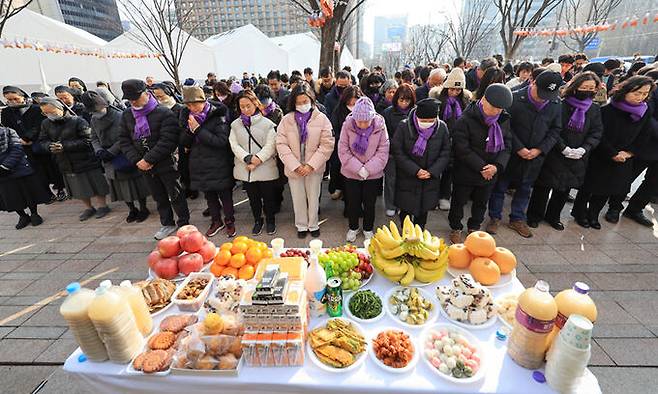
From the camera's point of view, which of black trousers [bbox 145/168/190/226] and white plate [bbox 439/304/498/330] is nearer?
white plate [bbox 439/304/498/330]

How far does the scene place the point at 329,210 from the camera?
527 cm

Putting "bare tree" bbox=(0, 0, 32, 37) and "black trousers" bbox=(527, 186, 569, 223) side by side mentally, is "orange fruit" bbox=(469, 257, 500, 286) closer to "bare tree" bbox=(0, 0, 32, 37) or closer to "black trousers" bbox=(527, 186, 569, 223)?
"black trousers" bbox=(527, 186, 569, 223)

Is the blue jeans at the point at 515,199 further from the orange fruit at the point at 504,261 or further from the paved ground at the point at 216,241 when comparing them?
the orange fruit at the point at 504,261

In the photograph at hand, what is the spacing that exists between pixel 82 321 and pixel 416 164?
10.6 ft

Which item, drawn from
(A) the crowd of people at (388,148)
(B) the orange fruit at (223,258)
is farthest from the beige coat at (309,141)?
(B) the orange fruit at (223,258)

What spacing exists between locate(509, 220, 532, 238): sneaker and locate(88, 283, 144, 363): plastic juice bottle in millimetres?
4569

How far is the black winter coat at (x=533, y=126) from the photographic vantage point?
3.70 metres

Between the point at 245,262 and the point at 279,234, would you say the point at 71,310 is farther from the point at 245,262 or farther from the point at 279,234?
the point at 279,234

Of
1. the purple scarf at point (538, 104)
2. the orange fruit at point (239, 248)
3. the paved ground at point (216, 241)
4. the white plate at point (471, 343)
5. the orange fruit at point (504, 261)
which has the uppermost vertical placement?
the purple scarf at point (538, 104)

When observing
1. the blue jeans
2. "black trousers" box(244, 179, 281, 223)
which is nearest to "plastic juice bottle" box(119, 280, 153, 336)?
"black trousers" box(244, 179, 281, 223)

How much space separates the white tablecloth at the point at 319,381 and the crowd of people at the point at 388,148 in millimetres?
2361

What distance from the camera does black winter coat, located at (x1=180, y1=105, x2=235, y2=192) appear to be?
3.93 meters

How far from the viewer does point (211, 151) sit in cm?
404

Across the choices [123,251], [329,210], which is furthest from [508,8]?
[123,251]
